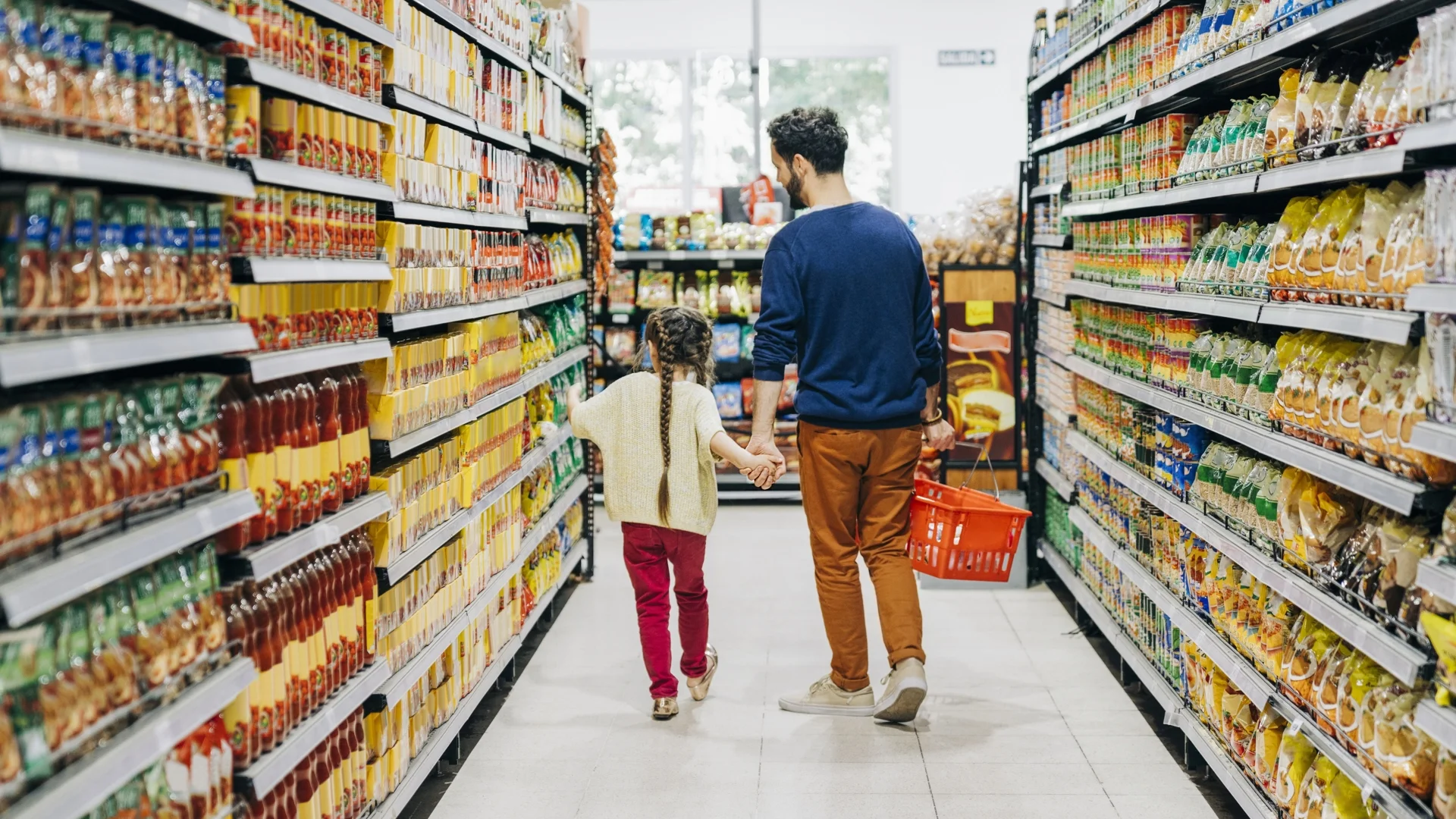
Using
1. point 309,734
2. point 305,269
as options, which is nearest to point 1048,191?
point 305,269

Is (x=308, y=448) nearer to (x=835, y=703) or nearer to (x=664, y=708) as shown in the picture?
(x=664, y=708)

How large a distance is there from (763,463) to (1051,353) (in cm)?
233

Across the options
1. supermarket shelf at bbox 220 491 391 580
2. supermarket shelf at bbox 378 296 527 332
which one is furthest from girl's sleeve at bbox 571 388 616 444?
supermarket shelf at bbox 220 491 391 580

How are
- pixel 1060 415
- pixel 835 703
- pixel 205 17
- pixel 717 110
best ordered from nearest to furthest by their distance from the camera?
pixel 205 17, pixel 835 703, pixel 1060 415, pixel 717 110

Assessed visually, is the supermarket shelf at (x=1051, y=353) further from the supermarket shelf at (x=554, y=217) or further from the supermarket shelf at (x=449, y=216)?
the supermarket shelf at (x=449, y=216)

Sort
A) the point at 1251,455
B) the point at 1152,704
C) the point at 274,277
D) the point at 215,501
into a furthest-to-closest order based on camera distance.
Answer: the point at 1152,704 → the point at 1251,455 → the point at 274,277 → the point at 215,501

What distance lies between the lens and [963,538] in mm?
4527

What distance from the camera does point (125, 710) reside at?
1975 mm

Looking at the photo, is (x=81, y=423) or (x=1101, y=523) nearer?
(x=81, y=423)

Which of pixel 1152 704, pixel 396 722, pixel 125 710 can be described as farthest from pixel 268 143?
pixel 1152 704

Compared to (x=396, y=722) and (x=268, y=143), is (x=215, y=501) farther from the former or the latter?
(x=396, y=722)

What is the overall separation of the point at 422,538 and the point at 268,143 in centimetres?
126

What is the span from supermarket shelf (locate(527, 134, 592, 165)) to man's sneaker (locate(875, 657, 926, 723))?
94.6 inches

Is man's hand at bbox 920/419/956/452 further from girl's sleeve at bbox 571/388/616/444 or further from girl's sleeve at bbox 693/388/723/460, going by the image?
girl's sleeve at bbox 571/388/616/444
